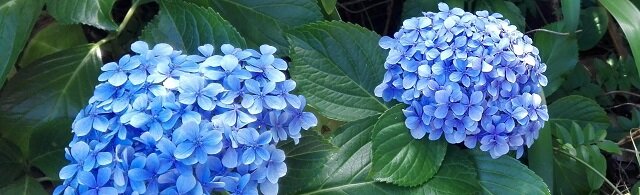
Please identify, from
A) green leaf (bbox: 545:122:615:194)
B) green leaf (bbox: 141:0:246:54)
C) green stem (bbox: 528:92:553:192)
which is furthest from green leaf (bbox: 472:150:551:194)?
green leaf (bbox: 141:0:246:54)

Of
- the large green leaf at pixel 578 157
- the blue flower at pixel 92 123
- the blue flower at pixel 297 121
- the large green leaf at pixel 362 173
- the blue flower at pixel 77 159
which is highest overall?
the blue flower at pixel 92 123

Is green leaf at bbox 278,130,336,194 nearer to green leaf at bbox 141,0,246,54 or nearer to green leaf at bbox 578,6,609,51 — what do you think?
green leaf at bbox 141,0,246,54

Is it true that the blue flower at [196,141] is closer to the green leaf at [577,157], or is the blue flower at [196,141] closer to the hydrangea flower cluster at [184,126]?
the hydrangea flower cluster at [184,126]

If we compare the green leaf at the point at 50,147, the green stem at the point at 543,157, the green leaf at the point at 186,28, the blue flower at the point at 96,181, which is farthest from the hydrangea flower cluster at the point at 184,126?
the green stem at the point at 543,157

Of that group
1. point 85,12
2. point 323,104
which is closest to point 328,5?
point 323,104

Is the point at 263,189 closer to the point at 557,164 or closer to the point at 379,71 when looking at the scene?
the point at 379,71

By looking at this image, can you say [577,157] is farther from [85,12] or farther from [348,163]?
[85,12]

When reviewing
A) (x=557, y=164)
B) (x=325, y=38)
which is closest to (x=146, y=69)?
(x=325, y=38)
